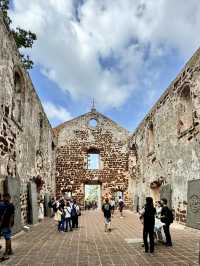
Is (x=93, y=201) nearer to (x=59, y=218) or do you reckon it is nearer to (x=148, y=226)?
(x=59, y=218)

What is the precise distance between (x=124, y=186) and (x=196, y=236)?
14.8 metres

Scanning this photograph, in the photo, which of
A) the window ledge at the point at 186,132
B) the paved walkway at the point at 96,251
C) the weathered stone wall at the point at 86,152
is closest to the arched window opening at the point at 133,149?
the weathered stone wall at the point at 86,152

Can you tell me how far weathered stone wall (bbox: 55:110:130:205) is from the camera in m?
23.6

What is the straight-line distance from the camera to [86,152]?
24.4m

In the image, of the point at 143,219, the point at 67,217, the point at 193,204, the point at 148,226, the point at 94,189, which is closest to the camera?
the point at 148,226

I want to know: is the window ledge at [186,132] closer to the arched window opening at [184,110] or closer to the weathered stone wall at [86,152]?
the arched window opening at [184,110]

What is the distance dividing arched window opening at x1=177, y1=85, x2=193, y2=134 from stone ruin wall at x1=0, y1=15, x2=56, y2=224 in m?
6.10

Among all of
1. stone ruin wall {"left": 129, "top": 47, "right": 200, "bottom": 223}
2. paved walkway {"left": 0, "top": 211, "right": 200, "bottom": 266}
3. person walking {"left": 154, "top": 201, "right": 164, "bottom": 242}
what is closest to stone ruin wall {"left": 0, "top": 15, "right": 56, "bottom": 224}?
paved walkway {"left": 0, "top": 211, "right": 200, "bottom": 266}

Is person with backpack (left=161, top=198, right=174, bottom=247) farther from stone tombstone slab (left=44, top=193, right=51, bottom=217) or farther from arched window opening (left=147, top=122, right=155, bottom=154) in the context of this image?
stone tombstone slab (left=44, top=193, right=51, bottom=217)

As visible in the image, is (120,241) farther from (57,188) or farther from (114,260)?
(57,188)

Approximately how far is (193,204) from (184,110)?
3898 mm

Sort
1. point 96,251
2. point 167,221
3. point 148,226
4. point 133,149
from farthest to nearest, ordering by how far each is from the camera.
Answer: point 133,149 → point 167,221 → point 96,251 → point 148,226

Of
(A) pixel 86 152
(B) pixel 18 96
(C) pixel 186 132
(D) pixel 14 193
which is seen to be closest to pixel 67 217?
(D) pixel 14 193

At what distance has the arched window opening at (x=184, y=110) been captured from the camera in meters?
12.1
